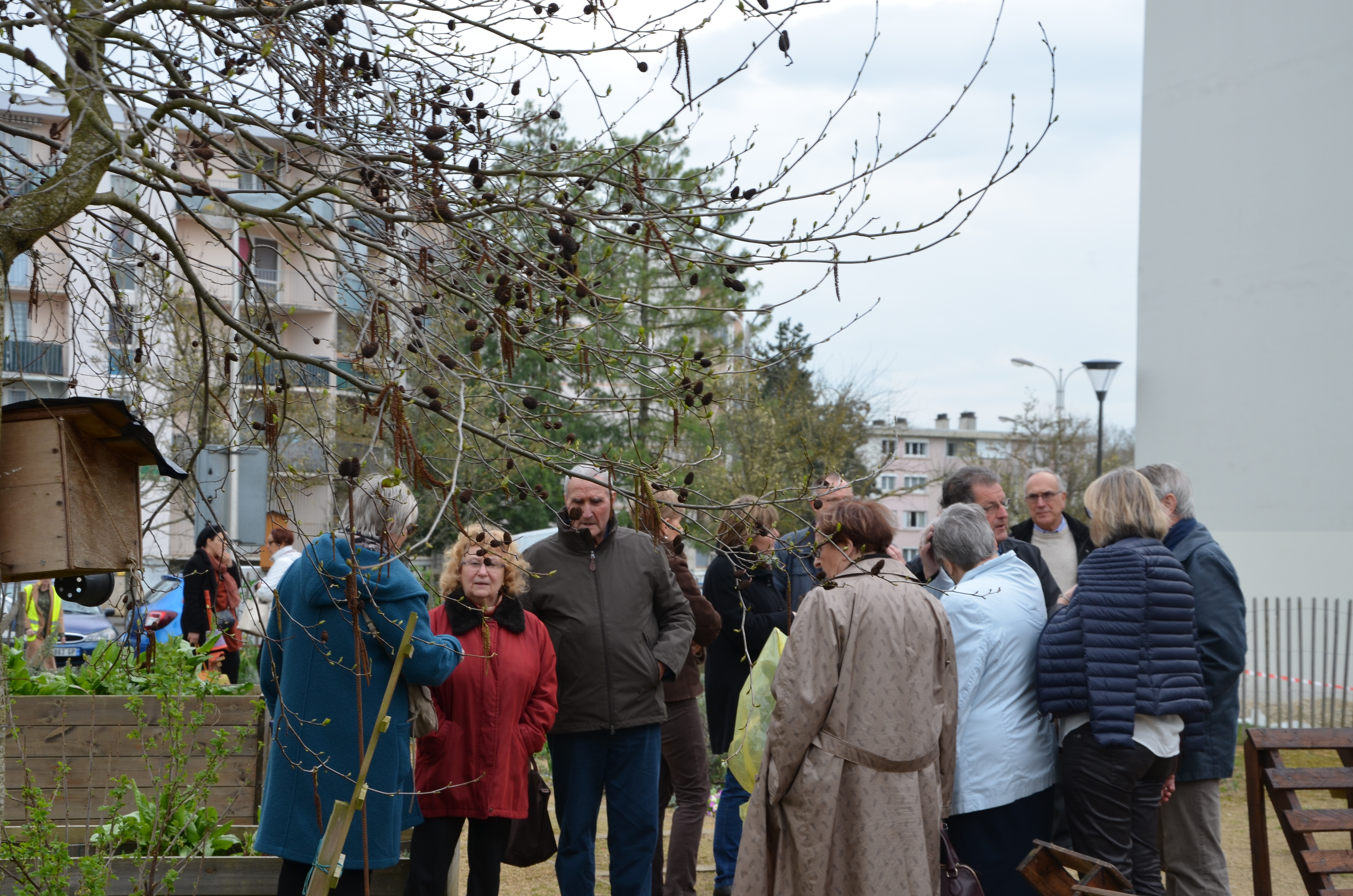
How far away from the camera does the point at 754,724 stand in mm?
4867

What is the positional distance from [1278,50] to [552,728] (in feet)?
46.9

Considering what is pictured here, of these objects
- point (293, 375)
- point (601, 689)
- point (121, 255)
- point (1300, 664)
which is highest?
point (121, 255)

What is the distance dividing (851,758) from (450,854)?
5.21 feet

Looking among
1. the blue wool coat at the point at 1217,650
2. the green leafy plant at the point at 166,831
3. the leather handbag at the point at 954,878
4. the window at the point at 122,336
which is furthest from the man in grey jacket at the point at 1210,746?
the window at the point at 122,336

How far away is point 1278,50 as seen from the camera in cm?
1495

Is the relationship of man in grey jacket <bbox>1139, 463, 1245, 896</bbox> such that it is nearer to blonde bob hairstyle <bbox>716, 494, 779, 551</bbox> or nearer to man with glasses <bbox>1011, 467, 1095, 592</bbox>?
man with glasses <bbox>1011, 467, 1095, 592</bbox>

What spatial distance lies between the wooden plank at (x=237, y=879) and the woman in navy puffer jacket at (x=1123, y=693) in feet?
8.60

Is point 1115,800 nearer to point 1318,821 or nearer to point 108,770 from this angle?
point 1318,821

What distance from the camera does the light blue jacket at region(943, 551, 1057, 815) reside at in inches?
178

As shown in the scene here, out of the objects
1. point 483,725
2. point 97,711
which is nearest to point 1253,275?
point 483,725

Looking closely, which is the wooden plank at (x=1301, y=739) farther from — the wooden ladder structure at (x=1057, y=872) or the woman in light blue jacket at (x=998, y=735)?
the wooden ladder structure at (x=1057, y=872)

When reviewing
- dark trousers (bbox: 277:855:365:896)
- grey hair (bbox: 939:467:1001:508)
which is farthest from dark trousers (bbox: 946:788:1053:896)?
dark trousers (bbox: 277:855:365:896)

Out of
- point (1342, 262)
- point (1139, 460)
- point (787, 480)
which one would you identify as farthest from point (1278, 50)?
point (787, 480)

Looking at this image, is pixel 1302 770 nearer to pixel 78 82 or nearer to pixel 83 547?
pixel 83 547
